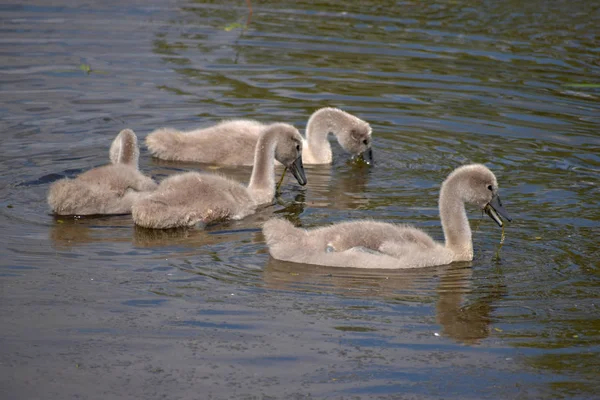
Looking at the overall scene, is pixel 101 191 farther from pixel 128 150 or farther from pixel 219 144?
pixel 219 144

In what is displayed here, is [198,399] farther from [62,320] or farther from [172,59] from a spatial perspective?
[172,59]

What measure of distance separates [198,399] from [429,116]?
7691 mm

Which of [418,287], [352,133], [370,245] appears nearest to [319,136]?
[352,133]

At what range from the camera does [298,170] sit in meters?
10.6

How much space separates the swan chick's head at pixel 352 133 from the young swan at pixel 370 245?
331 centimetres

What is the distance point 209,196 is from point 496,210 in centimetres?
239

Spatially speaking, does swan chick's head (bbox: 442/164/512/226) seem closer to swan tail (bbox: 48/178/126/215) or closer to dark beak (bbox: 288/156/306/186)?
dark beak (bbox: 288/156/306/186)

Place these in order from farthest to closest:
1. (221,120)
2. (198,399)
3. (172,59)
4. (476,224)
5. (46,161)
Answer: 1. (172,59)
2. (221,120)
3. (46,161)
4. (476,224)
5. (198,399)

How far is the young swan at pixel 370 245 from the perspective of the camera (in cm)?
794

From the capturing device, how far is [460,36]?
1652 centimetres

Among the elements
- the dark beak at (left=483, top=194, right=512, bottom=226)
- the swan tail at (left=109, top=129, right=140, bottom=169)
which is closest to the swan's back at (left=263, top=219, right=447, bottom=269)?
the dark beak at (left=483, top=194, right=512, bottom=226)

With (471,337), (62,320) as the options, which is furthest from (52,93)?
(471,337)

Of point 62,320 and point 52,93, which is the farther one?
point 52,93

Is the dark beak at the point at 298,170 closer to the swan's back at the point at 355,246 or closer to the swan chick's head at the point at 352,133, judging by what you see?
the swan chick's head at the point at 352,133
